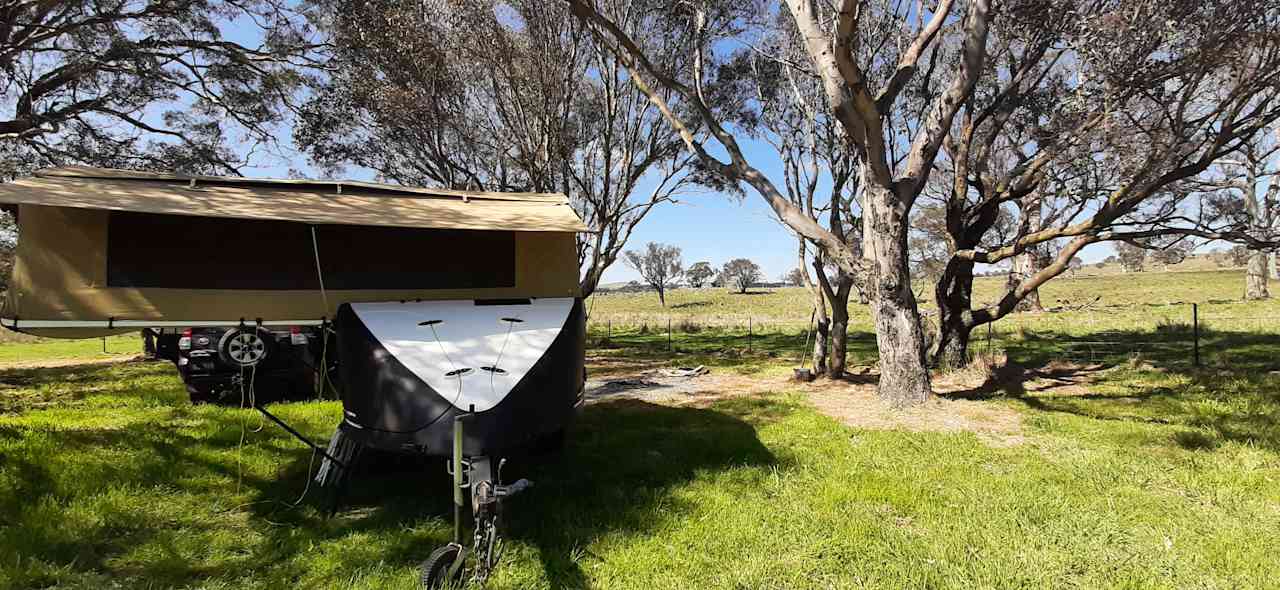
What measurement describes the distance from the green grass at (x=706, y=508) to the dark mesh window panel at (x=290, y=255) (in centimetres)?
186

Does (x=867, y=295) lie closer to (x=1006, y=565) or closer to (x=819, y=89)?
(x=1006, y=565)

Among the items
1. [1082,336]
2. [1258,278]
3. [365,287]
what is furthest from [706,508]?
[1258,278]

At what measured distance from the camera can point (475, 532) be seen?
3176 mm

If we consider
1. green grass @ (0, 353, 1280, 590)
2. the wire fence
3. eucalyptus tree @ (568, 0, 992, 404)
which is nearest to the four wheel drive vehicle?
green grass @ (0, 353, 1280, 590)

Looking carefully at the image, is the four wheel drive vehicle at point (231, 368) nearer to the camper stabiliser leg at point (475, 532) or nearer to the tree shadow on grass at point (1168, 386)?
the camper stabiliser leg at point (475, 532)

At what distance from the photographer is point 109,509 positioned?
424cm

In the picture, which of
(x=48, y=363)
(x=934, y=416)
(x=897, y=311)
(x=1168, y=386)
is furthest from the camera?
(x=48, y=363)

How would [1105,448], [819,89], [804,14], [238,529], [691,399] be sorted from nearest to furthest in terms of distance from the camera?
[238,529] < [1105,448] < [804,14] < [691,399] < [819,89]

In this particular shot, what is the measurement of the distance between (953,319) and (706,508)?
8.73 metres

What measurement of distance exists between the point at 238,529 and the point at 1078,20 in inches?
464

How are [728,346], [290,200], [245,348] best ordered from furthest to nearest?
[728,346]
[245,348]
[290,200]

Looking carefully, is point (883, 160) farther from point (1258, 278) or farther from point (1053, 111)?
point (1258, 278)

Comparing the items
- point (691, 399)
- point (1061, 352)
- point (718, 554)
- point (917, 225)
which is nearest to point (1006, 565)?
point (718, 554)

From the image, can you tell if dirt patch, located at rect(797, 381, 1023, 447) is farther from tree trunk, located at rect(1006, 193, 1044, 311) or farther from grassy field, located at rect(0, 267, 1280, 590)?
tree trunk, located at rect(1006, 193, 1044, 311)
